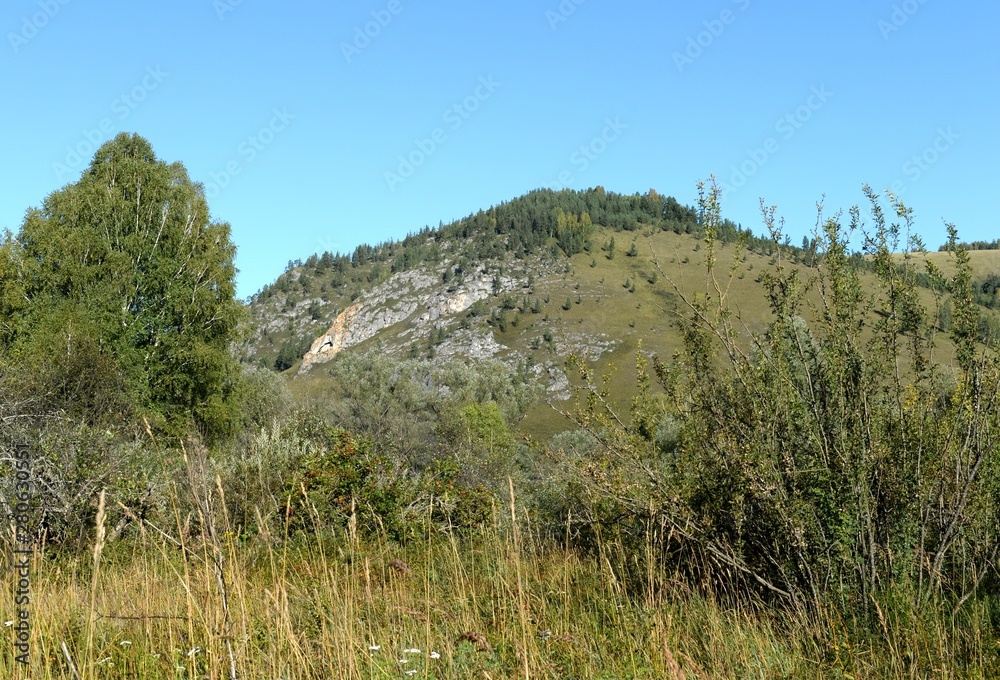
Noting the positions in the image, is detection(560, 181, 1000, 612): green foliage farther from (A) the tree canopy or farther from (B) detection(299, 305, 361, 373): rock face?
(B) detection(299, 305, 361, 373): rock face

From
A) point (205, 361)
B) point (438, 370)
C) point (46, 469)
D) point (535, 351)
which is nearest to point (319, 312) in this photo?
point (535, 351)

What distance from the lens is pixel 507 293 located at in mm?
145875

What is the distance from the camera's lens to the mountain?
114125 mm

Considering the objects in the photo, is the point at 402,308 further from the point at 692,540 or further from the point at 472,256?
the point at 692,540

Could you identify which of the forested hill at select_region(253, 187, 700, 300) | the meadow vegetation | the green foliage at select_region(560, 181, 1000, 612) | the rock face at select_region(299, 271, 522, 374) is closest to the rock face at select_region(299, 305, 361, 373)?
the rock face at select_region(299, 271, 522, 374)

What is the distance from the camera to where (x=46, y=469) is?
7.64 meters

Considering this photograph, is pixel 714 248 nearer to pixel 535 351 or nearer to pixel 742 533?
pixel 742 533

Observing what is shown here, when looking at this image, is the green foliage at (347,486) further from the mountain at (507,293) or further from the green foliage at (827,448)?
the mountain at (507,293)

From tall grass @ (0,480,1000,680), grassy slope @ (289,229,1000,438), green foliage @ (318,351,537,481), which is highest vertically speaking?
grassy slope @ (289,229,1000,438)

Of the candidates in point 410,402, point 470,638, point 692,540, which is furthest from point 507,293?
point 470,638

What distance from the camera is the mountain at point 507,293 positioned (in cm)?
11412

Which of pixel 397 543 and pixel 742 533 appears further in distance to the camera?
pixel 397 543

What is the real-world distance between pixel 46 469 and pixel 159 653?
18.4ft

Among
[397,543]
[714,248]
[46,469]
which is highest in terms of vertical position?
[714,248]
